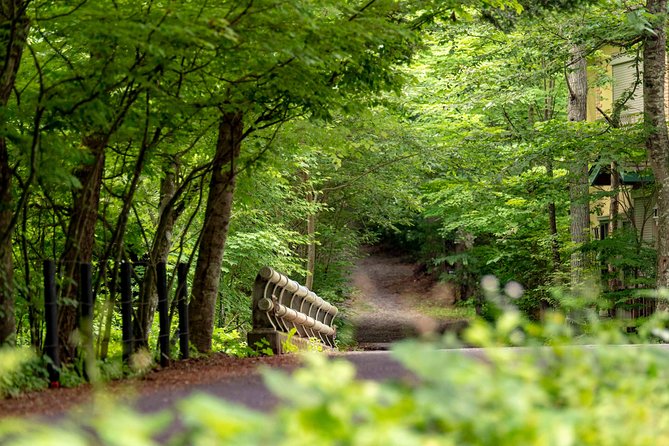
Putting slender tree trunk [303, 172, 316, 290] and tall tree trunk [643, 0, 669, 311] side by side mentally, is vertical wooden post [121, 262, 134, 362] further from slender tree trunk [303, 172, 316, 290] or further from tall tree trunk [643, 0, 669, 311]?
slender tree trunk [303, 172, 316, 290]

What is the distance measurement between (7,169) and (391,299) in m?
40.4

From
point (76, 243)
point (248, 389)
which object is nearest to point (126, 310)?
point (76, 243)

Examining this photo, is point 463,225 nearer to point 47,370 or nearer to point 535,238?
point 535,238

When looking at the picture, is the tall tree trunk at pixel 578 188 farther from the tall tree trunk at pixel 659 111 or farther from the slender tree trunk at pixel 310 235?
the slender tree trunk at pixel 310 235

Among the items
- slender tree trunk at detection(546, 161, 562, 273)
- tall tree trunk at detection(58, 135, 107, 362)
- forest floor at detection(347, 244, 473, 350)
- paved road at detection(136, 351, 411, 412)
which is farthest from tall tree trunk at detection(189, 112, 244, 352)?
slender tree trunk at detection(546, 161, 562, 273)

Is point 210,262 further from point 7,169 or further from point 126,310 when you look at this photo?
point 7,169

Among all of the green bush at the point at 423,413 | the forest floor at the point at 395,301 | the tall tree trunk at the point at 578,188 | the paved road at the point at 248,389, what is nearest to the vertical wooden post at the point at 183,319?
the paved road at the point at 248,389

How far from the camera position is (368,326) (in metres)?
41.6

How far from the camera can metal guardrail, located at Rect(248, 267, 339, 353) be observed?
17391mm

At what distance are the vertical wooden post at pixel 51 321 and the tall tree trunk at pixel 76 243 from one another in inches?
39.1

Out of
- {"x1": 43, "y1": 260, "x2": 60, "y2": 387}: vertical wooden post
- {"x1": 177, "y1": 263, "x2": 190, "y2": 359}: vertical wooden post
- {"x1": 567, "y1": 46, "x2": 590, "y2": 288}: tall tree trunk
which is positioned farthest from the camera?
{"x1": 567, "y1": 46, "x2": 590, "y2": 288}: tall tree trunk

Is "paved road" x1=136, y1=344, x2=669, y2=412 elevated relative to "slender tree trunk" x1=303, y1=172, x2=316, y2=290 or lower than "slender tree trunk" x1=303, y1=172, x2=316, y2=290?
lower

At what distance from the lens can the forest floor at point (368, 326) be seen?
30.5 feet

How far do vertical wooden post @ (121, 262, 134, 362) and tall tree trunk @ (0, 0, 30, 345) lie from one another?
5.11 feet
